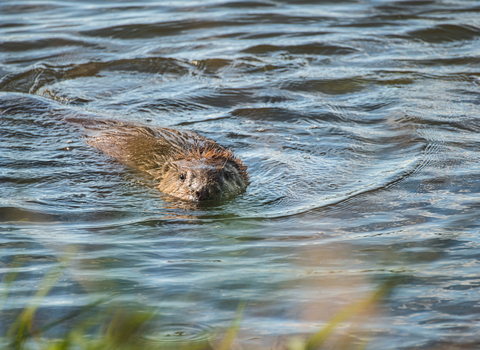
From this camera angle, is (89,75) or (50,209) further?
(89,75)

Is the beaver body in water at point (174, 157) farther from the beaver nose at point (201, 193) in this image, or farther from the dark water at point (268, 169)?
the dark water at point (268, 169)

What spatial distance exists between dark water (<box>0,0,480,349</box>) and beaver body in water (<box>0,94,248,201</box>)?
0.12 metres

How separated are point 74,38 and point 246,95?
4387mm

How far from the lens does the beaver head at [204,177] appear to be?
517cm

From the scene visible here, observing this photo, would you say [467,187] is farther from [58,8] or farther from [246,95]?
[58,8]

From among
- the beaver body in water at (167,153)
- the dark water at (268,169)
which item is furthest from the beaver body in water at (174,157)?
the dark water at (268,169)

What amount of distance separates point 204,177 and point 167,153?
2.84 feet

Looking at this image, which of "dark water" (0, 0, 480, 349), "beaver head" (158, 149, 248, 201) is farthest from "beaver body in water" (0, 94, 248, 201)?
"dark water" (0, 0, 480, 349)

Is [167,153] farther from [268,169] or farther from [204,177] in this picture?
[268,169]

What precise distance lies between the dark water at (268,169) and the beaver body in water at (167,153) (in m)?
0.12

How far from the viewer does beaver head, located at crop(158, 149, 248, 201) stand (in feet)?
17.0

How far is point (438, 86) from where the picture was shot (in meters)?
8.16

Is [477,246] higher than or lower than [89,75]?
lower

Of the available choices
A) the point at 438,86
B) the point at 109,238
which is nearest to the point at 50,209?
the point at 109,238
